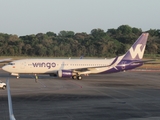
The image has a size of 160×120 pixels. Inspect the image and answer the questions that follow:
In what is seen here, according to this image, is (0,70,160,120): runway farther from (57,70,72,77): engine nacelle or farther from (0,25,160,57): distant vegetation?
(0,25,160,57): distant vegetation

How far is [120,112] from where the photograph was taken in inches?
866

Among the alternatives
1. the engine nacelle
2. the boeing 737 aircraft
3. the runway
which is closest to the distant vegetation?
the boeing 737 aircraft

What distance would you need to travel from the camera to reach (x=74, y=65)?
164ft

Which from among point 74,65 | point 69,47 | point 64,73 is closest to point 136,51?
point 74,65

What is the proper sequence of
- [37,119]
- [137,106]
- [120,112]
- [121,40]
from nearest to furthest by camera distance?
[37,119] < [120,112] < [137,106] < [121,40]

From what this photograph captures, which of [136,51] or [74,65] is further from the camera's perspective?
[136,51]

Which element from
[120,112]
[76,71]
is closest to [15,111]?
[120,112]

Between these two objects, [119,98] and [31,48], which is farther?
[31,48]

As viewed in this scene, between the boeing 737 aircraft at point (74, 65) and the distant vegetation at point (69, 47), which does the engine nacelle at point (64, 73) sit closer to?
the boeing 737 aircraft at point (74, 65)

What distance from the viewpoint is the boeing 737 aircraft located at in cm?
4869

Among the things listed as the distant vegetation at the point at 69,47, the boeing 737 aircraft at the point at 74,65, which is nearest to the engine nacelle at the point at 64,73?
the boeing 737 aircraft at the point at 74,65

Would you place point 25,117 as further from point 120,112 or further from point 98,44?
point 98,44

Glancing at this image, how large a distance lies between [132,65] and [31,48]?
203ft

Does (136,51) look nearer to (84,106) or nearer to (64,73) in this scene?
(64,73)
